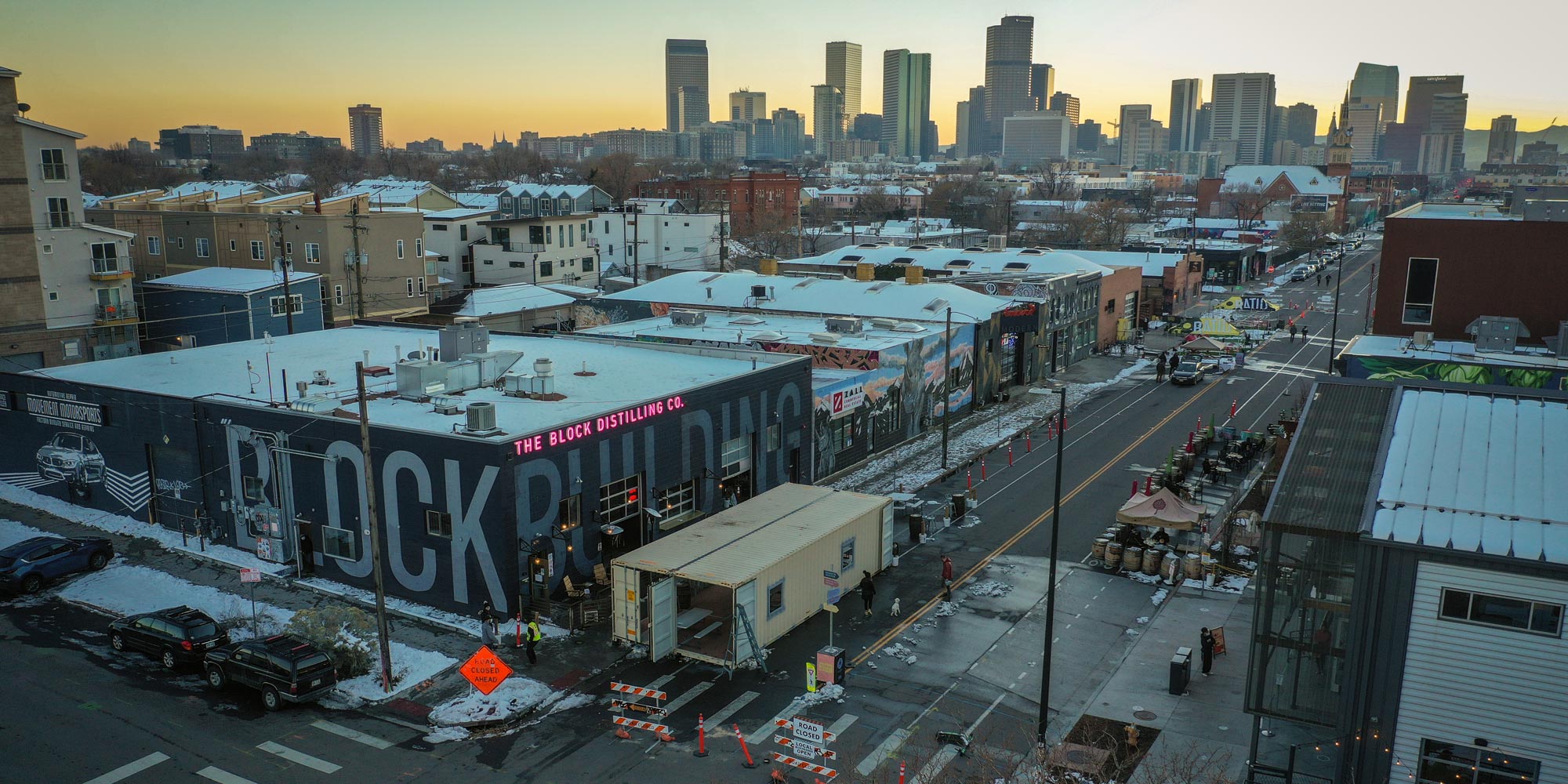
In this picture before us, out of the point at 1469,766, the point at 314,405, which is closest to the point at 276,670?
the point at 314,405

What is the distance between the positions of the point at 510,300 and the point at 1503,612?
2248 inches

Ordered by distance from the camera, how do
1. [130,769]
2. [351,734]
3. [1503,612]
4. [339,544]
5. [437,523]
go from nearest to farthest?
[1503,612] → [130,769] → [351,734] → [437,523] → [339,544]

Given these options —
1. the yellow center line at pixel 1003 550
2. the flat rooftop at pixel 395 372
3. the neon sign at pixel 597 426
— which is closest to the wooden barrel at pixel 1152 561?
the yellow center line at pixel 1003 550

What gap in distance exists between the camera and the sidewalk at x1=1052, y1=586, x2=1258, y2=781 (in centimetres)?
2114

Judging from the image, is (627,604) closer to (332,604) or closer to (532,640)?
(532,640)

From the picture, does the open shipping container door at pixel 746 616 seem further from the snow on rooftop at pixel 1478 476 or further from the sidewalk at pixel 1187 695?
the snow on rooftop at pixel 1478 476

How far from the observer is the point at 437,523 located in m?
28.2

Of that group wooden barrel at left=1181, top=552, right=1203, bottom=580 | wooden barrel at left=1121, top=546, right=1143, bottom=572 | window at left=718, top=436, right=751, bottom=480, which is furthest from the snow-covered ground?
wooden barrel at left=1181, top=552, right=1203, bottom=580

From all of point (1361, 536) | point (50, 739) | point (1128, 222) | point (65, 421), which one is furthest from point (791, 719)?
point (1128, 222)

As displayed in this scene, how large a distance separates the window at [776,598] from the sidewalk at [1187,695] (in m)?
7.17

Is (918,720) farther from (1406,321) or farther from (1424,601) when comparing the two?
(1406,321)

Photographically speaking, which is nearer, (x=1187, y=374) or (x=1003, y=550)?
(x=1003, y=550)

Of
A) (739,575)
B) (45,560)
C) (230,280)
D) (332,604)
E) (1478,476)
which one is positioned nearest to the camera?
(1478,476)

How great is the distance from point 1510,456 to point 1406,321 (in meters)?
23.5
